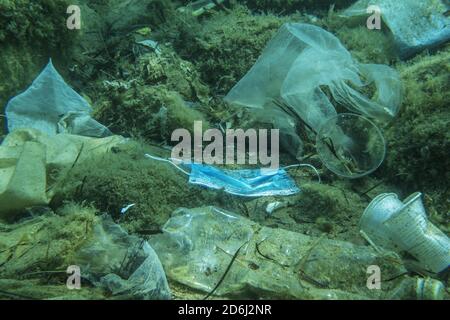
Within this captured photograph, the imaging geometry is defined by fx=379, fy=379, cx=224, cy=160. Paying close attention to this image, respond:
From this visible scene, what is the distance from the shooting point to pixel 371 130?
353cm

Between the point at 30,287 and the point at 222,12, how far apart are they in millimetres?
4830

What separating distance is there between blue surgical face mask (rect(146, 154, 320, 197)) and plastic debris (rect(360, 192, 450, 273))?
90cm

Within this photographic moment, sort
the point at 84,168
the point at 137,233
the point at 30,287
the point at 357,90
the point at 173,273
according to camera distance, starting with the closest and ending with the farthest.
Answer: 1. the point at 30,287
2. the point at 173,273
3. the point at 137,233
4. the point at 84,168
5. the point at 357,90

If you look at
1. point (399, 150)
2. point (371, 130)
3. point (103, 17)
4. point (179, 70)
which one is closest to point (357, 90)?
point (371, 130)

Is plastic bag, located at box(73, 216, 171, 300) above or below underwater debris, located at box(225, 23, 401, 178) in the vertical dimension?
below

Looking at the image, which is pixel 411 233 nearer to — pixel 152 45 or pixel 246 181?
pixel 246 181

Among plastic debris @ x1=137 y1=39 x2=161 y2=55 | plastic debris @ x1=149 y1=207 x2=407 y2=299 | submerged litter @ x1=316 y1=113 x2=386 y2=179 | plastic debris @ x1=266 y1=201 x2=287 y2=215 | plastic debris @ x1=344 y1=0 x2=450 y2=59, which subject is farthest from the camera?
plastic debris @ x1=344 y1=0 x2=450 y2=59

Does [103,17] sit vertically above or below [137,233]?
above

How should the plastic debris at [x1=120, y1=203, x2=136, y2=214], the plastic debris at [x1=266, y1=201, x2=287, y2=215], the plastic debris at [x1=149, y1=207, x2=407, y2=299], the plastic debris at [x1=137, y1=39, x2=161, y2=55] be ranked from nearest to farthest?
the plastic debris at [x1=149, y1=207, x2=407, y2=299], the plastic debris at [x1=120, y1=203, x2=136, y2=214], the plastic debris at [x1=266, y1=201, x2=287, y2=215], the plastic debris at [x1=137, y1=39, x2=161, y2=55]

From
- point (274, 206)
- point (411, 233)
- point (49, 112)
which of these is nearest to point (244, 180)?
point (274, 206)

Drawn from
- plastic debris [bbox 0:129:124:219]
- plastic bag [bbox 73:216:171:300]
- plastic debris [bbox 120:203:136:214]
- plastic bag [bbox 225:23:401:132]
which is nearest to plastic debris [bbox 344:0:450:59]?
plastic bag [bbox 225:23:401:132]

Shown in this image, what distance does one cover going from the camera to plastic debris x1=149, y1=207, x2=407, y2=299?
2.27 metres

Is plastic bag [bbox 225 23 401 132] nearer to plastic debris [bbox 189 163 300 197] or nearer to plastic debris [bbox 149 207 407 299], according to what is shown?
plastic debris [bbox 189 163 300 197]

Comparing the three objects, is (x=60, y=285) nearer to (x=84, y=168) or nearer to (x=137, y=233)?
(x=137, y=233)
